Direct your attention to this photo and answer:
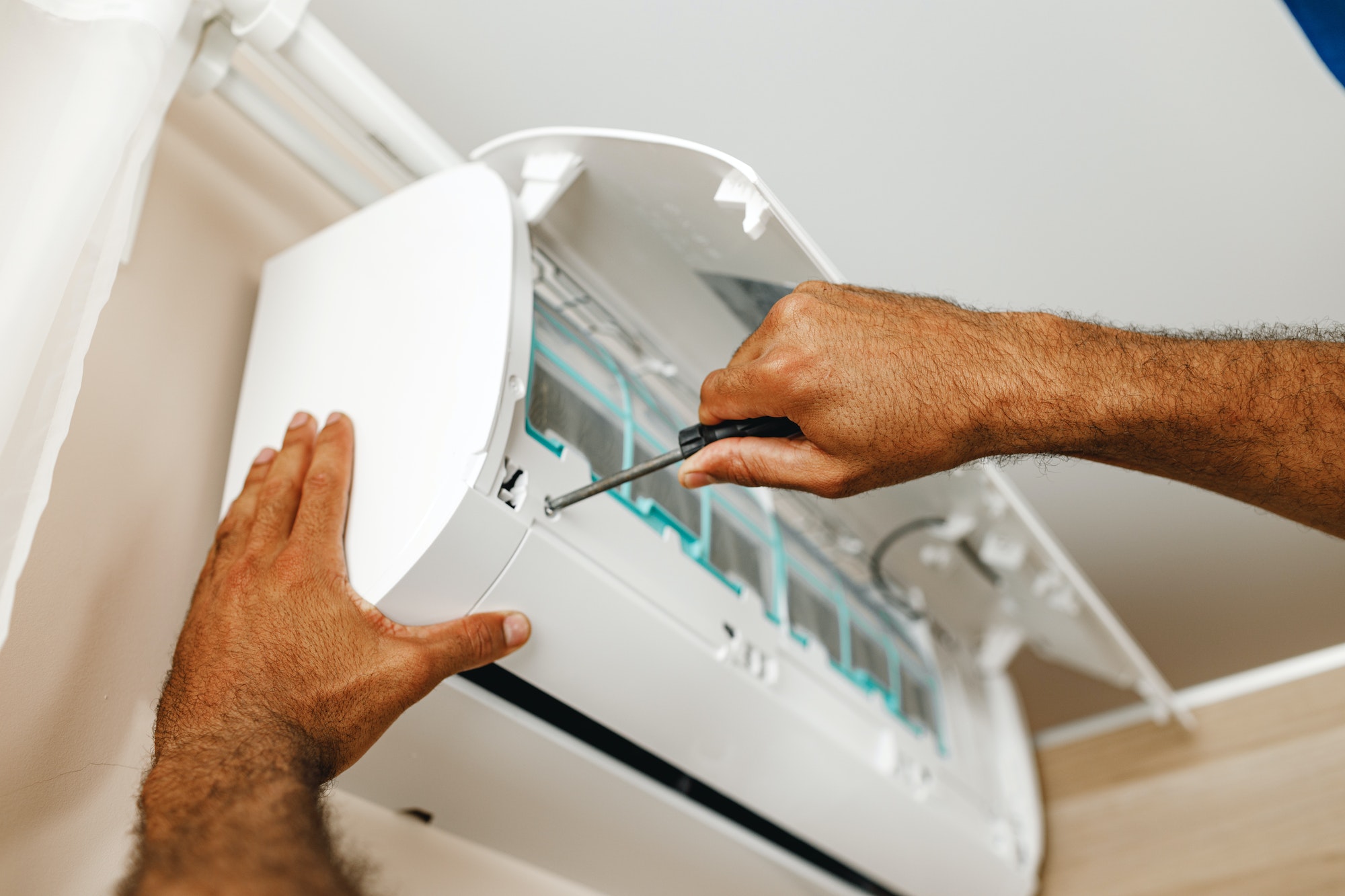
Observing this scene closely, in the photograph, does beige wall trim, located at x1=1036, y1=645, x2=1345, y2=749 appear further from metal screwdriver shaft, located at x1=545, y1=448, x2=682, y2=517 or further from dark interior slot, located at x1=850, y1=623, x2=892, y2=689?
metal screwdriver shaft, located at x1=545, y1=448, x2=682, y2=517

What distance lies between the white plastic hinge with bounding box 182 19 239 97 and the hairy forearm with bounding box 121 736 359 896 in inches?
26.3

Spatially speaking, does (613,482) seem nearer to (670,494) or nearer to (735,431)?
(735,431)

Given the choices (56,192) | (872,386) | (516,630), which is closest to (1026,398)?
(872,386)

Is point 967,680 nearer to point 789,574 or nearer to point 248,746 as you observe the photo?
point 789,574

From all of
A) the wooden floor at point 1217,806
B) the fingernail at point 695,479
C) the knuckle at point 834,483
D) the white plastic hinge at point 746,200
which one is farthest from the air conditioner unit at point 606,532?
the wooden floor at point 1217,806

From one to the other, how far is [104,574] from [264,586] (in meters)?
0.21

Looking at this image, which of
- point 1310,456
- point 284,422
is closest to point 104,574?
point 284,422

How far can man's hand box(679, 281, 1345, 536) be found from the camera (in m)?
0.69

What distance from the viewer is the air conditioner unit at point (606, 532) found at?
76cm

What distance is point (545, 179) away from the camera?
0.91 m

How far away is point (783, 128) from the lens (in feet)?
3.89

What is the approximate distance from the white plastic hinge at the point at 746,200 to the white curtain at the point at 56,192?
1.56 feet

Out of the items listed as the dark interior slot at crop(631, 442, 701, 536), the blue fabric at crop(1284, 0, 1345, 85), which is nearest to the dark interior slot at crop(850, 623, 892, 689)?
the dark interior slot at crop(631, 442, 701, 536)

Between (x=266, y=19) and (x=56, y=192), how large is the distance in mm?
→ 339
